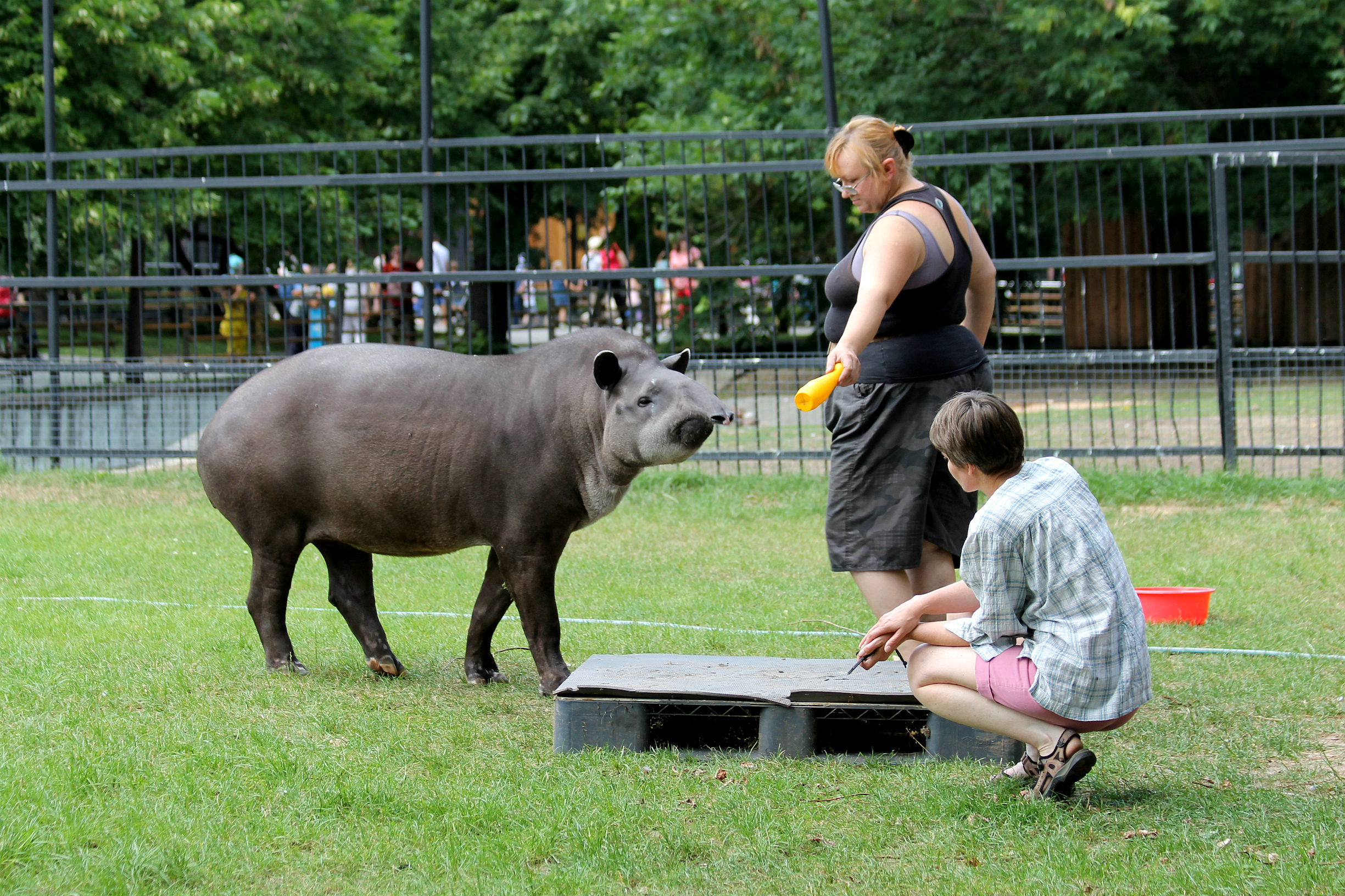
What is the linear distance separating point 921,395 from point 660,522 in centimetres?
547

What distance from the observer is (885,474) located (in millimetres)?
4480

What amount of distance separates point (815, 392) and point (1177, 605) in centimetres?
361

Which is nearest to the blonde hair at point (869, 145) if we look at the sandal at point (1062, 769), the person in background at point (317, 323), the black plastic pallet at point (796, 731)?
the black plastic pallet at point (796, 731)

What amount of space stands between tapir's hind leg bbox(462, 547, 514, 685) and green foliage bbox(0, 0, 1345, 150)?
1340cm

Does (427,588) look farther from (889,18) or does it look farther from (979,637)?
(889,18)

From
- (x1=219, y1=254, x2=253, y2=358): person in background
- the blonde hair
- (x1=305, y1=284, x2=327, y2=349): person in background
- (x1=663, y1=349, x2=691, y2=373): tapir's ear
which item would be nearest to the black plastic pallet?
(x1=663, y1=349, x2=691, y2=373): tapir's ear

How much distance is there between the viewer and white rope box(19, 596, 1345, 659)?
19.2ft

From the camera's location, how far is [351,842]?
11.9 feet

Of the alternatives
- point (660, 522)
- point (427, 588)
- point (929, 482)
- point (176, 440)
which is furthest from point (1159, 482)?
point (176, 440)

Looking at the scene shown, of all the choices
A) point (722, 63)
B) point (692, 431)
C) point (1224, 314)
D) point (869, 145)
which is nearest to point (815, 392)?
point (869, 145)

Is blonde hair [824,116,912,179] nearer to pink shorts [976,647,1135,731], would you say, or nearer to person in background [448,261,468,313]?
pink shorts [976,647,1135,731]

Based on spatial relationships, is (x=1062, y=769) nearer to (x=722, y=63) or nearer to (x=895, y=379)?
(x=895, y=379)

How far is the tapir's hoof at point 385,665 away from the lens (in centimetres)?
569

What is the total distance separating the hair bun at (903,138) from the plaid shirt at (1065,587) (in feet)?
4.50
